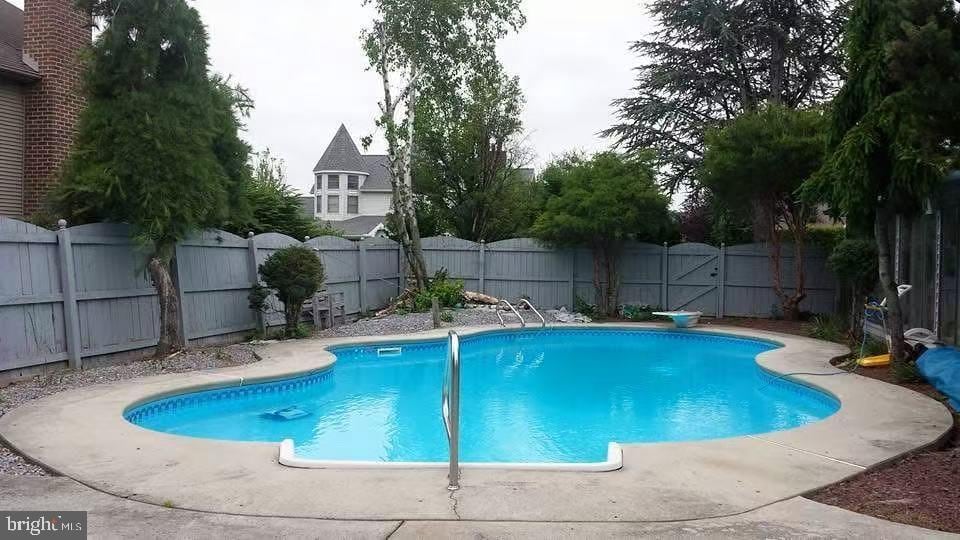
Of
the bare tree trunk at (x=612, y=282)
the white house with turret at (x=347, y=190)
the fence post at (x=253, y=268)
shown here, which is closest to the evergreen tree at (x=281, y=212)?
the fence post at (x=253, y=268)

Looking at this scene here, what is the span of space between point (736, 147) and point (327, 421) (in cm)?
1071

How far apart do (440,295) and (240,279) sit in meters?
5.66

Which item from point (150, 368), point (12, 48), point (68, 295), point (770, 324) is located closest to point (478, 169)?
point (770, 324)

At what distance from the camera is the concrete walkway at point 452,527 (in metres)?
3.82

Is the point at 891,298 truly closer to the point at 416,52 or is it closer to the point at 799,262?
the point at 799,262

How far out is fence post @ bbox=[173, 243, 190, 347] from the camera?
10.9 metres

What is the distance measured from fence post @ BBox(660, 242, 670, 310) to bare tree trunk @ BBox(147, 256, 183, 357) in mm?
12180

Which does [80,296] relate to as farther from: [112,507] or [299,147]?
[299,147]

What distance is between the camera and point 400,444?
23.4ft

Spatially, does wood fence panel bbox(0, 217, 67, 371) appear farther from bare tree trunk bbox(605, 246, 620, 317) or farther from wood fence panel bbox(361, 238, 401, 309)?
bare tree trunk bbox(605, 246, 620, 317)

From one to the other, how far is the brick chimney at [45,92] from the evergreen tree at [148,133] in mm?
3005

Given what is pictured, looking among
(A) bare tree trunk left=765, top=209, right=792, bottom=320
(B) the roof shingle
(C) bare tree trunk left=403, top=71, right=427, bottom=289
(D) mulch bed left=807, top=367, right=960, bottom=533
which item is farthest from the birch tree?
(B) the roof shingle

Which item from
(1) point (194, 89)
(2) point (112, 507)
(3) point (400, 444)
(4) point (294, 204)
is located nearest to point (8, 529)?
(2) point (112, 507)

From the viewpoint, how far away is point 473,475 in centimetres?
488
